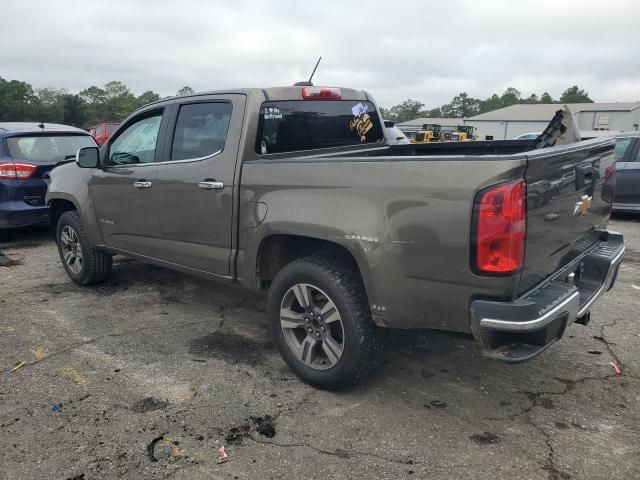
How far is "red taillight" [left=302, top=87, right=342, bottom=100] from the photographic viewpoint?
3857mm

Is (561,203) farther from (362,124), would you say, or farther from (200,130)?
(200,130)

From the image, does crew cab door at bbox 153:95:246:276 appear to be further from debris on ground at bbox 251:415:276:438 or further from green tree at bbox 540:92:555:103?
Answer: green tree at bbox 540:92:555:103

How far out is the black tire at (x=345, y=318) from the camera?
2918mm

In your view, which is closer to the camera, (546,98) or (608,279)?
(608,279)

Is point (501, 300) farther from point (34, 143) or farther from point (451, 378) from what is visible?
point (34, 143)

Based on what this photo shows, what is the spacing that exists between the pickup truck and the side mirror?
0.5 inches

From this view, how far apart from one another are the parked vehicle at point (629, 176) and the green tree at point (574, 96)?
9566cm

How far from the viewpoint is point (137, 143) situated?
176 inches

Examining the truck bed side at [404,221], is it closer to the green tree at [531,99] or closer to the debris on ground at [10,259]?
the debris on ground at [10,259]

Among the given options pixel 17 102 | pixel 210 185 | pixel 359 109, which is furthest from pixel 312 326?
pixel 17 102

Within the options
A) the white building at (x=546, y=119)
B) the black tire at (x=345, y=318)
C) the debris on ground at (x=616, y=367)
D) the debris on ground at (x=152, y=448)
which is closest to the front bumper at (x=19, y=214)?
the black tire at (x=345, y=318)

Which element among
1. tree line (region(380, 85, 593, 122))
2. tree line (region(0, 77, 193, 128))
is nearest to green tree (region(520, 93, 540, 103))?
tree line (region(380, 85, 593, 122))

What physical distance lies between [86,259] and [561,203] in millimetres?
4348

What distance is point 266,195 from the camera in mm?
3256
